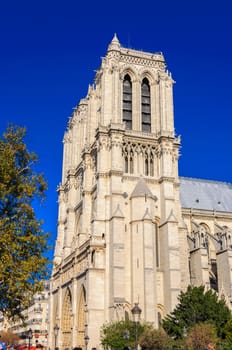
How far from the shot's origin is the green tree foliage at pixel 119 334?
3631 centimetres

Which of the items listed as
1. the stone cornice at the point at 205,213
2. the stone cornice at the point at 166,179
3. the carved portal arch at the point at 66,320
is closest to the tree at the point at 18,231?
the stone cornice at the point at 166,179

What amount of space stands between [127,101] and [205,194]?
16309 mm

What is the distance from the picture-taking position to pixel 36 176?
2445cm

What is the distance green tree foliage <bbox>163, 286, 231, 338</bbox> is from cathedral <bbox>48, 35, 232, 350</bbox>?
404 centimetres

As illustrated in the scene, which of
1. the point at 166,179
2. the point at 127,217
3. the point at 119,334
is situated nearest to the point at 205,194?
the point at 166,179

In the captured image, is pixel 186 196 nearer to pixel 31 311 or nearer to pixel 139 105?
pixel 139 105

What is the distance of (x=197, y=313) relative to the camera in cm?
3681

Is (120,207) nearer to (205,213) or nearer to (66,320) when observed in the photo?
(205,213)

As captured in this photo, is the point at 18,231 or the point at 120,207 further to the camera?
the point at 120,207

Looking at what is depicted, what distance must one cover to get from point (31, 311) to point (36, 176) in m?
68.8

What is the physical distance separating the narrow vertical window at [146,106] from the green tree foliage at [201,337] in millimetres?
24160

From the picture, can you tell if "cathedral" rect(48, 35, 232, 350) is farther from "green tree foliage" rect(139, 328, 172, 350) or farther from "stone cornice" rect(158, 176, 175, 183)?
"green tree foliage" rect(139, 328, 172, 350)

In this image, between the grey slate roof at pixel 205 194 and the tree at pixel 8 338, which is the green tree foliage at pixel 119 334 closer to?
the grey slate roof at pixel 205 194

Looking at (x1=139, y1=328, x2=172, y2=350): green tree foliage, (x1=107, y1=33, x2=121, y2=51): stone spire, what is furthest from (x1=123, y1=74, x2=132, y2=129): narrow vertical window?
(x1=139, y1=328, x2=172, y2=350): green tree foliage
